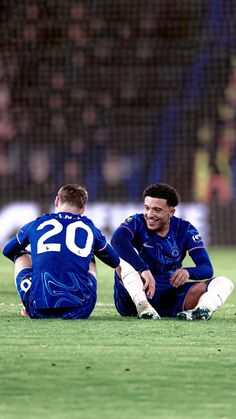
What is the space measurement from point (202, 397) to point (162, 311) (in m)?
3.16

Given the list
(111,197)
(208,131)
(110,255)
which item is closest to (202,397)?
(110,255)

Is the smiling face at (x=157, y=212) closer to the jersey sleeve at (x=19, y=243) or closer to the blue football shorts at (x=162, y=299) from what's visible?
the blue football shorts at (x=162, y=299)

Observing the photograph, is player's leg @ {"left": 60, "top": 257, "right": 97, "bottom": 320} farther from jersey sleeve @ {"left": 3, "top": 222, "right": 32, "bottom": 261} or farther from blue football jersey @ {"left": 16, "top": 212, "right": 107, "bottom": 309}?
jersey sleeve @ {"left": 3, "top": 222, "right": 32, "bottom": 261}

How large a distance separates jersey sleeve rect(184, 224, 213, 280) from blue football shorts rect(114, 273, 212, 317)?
123mm

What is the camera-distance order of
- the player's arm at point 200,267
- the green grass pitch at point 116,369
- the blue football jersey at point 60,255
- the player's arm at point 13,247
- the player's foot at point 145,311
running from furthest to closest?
the player's arm at point 200,267 < the player's foot at point 145,311 < the player's arm at point 13,247 < the blue football jersey at point 60,255 < the green grass pitch at point 116,369

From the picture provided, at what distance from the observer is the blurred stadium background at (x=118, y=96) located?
60.8ft

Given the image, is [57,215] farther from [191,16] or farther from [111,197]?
[191,16]

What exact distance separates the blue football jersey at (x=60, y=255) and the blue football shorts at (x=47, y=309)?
0.05 metres

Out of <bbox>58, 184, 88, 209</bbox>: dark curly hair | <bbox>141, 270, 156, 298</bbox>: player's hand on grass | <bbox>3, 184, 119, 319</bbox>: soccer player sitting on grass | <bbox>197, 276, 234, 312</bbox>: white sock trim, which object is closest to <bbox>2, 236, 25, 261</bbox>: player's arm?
<bbox>3, 184, 119, 319</bbox>: soccer player sitting on grass

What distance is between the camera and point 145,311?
267 inches

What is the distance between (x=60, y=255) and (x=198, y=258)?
1.02 m

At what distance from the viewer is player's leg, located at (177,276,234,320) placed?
22.4 ft

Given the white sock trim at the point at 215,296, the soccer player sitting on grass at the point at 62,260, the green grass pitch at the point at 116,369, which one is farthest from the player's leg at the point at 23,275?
the white sock trim at the point at 215,296

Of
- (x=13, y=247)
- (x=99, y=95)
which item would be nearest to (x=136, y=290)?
(x=13, y=247)
